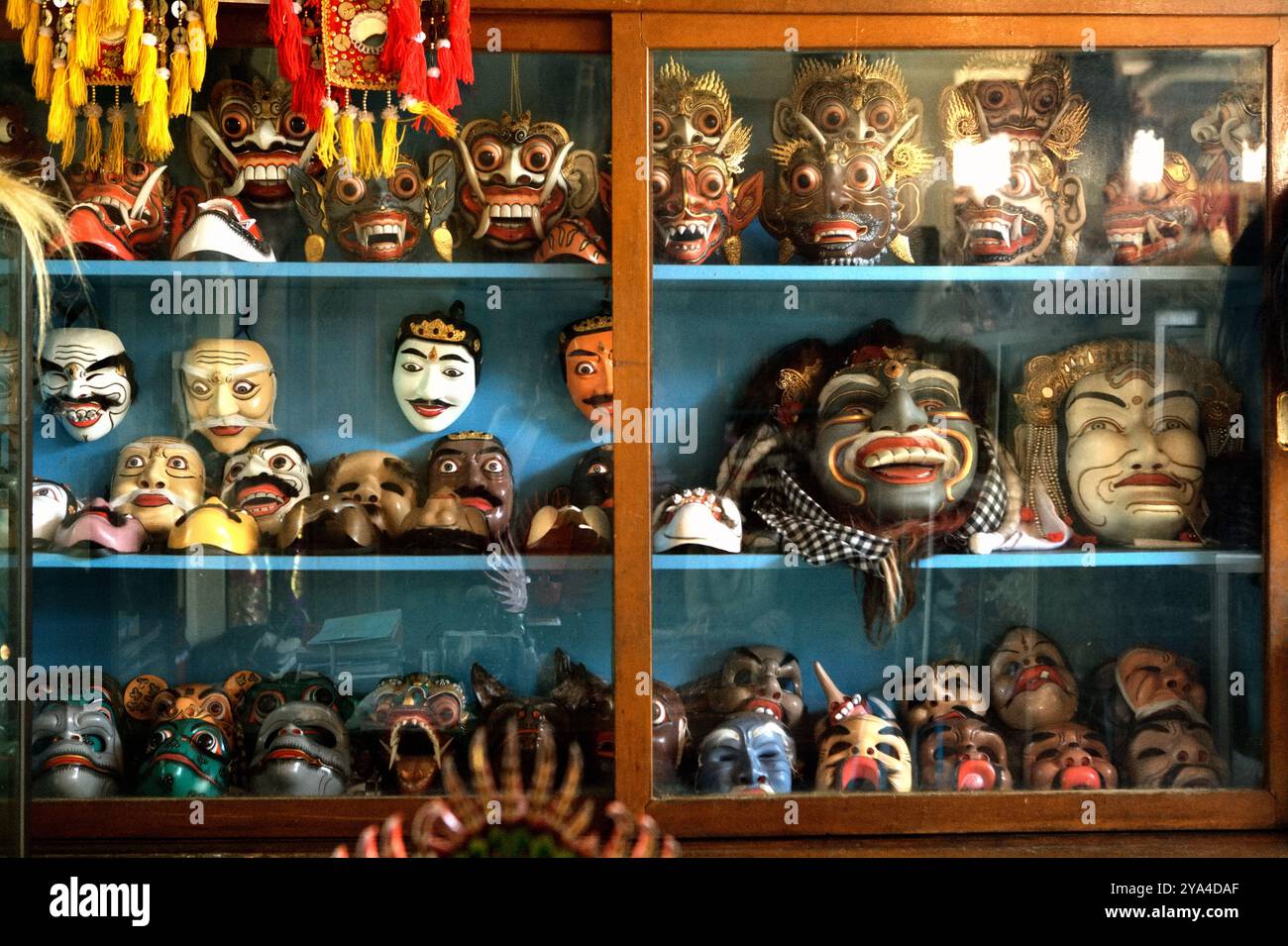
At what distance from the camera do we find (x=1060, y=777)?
192 centimetres

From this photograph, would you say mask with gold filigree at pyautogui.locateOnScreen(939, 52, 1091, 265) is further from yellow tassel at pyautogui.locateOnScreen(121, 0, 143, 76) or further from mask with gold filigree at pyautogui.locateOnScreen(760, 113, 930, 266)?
yellow tassel at pyautogui.locateOnScreen(121, 0, 143, 76)

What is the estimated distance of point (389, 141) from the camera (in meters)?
1.85

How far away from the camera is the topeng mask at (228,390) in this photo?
197 cm

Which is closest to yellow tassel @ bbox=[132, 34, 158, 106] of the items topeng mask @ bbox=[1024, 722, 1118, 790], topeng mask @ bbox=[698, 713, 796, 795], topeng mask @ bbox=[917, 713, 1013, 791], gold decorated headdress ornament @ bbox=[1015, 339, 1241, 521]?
topeng mask @ bbox=[698, 713, 796, 795]

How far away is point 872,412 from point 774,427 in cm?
16

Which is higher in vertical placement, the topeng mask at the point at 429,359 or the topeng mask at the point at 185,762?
the topeng mask at the point at 429,359

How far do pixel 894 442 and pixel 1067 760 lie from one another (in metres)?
0.59

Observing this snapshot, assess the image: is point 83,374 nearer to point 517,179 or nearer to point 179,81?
point 179,81

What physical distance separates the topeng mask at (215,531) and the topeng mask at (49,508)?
176 mm

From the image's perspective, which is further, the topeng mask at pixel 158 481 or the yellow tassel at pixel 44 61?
the topeng mask at pixel 158 481

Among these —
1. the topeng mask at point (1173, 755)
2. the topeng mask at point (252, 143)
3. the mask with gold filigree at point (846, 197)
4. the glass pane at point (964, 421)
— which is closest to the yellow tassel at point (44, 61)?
the topeng mask at point (252, 143)

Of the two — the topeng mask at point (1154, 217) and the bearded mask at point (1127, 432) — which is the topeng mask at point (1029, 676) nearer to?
the bearded mask at point (1127, 432)

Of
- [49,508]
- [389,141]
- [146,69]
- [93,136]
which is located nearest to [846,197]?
[389,141]
